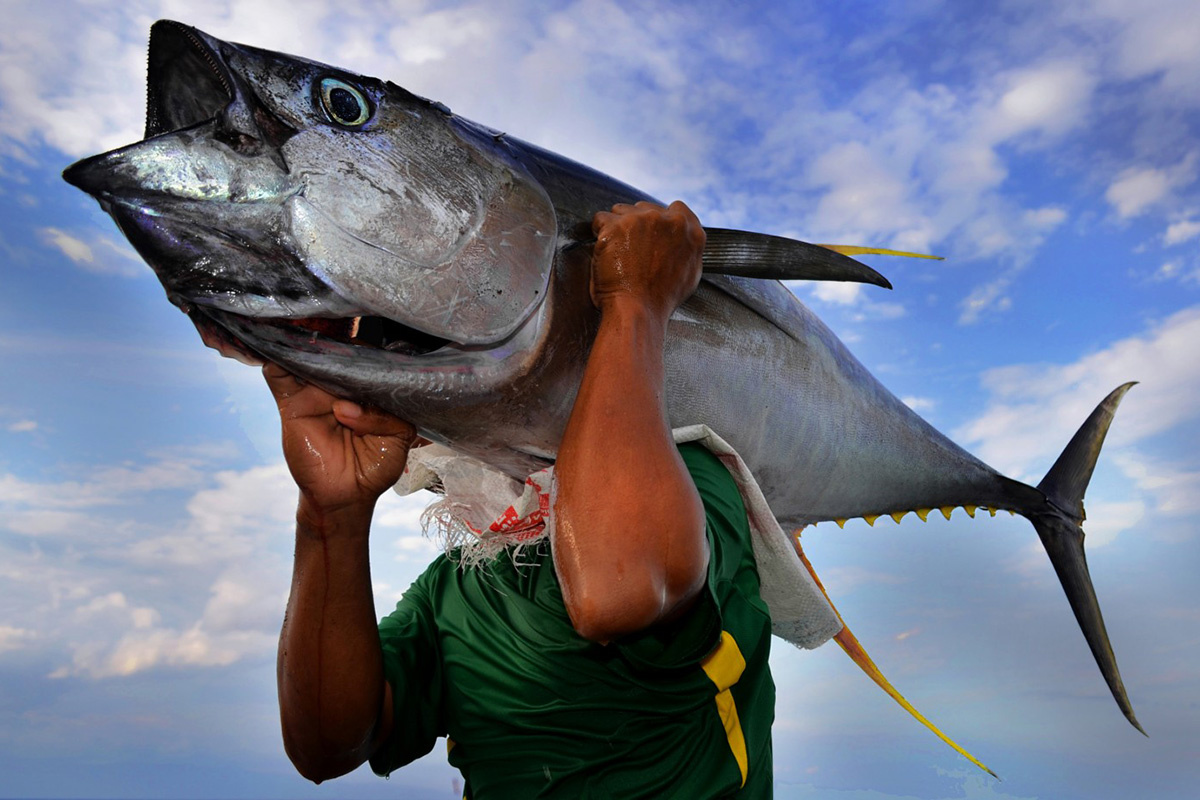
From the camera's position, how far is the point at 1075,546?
285 centimetres

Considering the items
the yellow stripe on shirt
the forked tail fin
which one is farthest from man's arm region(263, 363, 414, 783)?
the forked tail fin

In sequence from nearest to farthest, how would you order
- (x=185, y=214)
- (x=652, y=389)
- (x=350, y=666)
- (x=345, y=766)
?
(x=185, y=214), (x=652, y=389), (x=350, y=666), (x=345, y=766)

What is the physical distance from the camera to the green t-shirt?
1493 mm

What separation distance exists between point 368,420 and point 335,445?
0.29ft

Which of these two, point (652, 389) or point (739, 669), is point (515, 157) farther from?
point (739, 669)

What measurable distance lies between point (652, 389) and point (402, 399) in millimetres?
348

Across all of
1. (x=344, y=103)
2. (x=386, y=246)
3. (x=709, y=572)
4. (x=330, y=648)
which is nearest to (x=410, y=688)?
(x=330, y=648)

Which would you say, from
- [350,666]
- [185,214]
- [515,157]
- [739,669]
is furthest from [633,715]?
[185,214]

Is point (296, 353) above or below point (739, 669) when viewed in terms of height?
above

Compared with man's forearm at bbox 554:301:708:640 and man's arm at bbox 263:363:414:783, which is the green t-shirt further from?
man's forearm at bbox 554:301:708:640

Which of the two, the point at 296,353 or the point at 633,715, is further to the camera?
the point at 633,715

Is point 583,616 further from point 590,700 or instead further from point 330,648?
point 330,648

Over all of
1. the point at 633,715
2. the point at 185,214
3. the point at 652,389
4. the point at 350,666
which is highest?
the point at 185,214

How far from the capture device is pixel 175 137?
113cm
